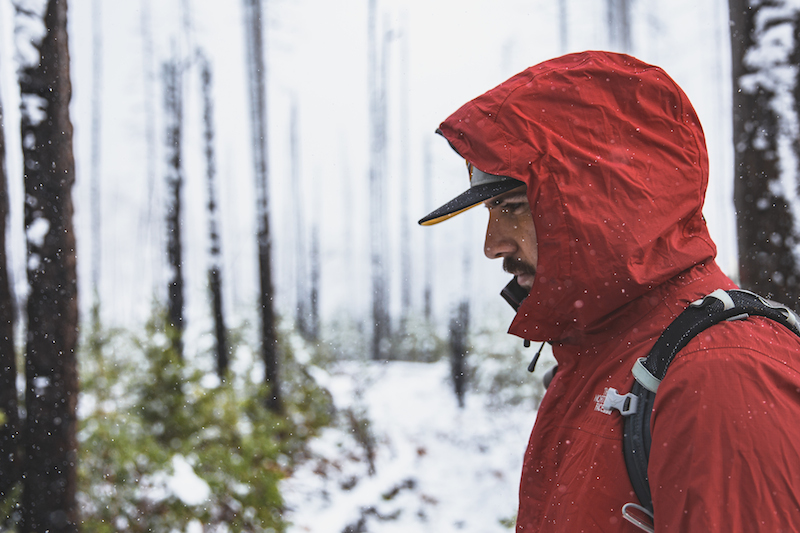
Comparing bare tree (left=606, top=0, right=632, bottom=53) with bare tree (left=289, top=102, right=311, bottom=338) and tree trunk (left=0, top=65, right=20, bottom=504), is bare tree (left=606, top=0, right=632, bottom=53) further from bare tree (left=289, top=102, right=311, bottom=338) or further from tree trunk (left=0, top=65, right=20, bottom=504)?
bare tree (left=289, top=102, right=311, bottom=338)

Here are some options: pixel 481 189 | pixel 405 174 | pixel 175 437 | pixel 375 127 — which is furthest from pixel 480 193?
pixel 405 174

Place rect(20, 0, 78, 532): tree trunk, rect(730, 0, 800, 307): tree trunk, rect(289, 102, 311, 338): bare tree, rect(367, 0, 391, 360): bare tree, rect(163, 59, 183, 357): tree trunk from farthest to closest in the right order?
rect(289, 102, 311, 338): bare tree < rect(367, 0, 391, 360): bare tree < rect(163, 59, 183, 357): tree trunk < rect(20, 0, 78, 532): tree trunk < rect(730, 0, 800, 307): tree trunk

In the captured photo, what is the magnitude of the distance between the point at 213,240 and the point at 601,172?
966cm

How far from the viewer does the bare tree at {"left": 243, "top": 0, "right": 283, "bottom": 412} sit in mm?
8773

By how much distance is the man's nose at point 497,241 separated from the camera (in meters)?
1.42

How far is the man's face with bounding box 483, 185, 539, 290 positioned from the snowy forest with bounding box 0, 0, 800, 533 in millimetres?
2221

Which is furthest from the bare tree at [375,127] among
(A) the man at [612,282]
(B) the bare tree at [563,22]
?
(A) the man at [612,282]

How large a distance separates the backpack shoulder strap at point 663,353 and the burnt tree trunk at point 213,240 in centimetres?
865

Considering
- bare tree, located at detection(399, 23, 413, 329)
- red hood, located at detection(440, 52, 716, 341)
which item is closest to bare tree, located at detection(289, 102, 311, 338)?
bare tree, located at detection(399, 23, 413, 329)

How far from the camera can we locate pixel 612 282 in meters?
1.09

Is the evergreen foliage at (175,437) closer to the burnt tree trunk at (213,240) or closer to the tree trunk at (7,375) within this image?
the tree trunk at (7,375)

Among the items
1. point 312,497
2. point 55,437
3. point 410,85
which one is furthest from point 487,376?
point 410,85

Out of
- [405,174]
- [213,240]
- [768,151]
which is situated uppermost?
[405,174]

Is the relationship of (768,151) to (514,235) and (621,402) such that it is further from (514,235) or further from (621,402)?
(621,402)
